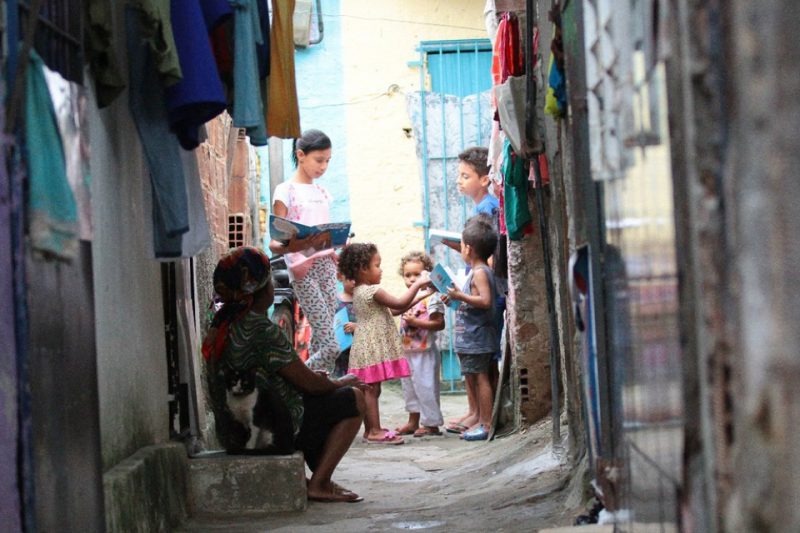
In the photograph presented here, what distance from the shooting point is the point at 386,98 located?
497 inches

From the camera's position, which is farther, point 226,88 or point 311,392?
point 311,392

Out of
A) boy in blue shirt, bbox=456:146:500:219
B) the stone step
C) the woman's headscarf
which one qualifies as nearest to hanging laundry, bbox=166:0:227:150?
the woman's headscarf

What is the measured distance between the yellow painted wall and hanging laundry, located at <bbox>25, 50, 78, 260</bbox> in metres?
9.32

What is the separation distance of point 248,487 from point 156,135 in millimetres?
1791

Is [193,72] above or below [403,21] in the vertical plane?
below

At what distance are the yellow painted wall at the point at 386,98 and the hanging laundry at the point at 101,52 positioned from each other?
8.36 meters

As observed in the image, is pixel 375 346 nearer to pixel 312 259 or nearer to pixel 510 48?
pixel 312 259

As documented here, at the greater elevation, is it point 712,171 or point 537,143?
point 537,143

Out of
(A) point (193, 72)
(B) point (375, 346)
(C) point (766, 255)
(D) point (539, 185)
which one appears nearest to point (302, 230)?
(B) point (375, 346)

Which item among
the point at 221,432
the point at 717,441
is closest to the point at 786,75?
the point at 717,441

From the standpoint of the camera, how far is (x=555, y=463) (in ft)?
17.9

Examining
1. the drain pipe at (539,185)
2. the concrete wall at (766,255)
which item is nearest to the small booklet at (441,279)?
the drain pipe at (539,185)

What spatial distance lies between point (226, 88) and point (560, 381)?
2.49 meters

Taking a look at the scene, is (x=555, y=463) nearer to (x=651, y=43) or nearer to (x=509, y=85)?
(x=509, y=85)
